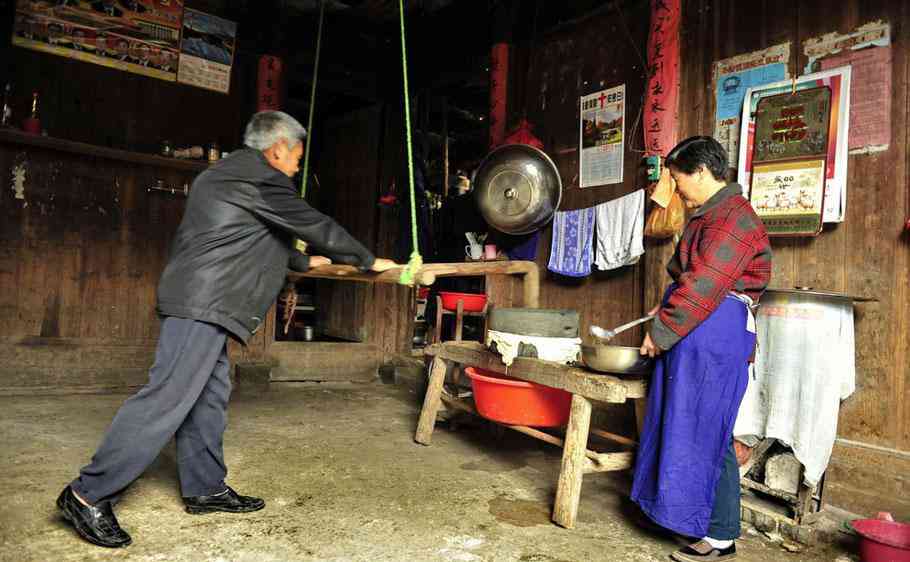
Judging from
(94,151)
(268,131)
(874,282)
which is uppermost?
(94,151)

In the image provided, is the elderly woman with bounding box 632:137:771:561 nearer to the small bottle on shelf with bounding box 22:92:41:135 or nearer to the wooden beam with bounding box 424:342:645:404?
the wooden beam with bounding box 424:342:645:404

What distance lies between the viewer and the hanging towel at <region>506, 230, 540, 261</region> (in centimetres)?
561

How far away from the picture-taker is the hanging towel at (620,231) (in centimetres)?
463

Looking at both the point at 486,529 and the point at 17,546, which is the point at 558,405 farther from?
the point at 17,546

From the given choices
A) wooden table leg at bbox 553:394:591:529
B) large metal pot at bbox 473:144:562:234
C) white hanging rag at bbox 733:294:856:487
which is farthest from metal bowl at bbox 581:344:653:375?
large metal pot at bbox 473:144:562:234

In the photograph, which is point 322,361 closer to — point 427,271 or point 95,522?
point 427,271

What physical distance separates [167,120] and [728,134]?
17.6 feet

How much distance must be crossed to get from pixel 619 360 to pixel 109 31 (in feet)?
18.9

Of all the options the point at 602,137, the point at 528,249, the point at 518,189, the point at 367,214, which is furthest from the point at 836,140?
the point at 367,214

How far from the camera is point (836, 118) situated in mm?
3387

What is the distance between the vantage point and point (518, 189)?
17.8ft

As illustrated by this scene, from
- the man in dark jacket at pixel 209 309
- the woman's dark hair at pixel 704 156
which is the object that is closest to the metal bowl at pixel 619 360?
the woman's dark hair at pixel 704 156

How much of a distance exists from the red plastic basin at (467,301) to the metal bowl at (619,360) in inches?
112

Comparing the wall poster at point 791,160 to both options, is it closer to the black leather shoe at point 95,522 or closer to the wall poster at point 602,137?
the wall poster at point 602,137
